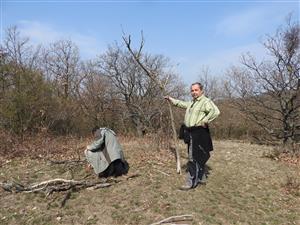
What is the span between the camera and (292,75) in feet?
59.2

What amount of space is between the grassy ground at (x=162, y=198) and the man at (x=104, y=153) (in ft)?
1.21

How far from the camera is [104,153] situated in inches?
347

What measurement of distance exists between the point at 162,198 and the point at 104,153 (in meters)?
1.83

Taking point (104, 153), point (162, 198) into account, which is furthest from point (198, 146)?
point (104, 153)

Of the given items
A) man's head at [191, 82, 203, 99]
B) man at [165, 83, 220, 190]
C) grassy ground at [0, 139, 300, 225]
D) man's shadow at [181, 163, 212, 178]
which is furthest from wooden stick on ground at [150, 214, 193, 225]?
man's shadow at [181, 163, 212, 178]

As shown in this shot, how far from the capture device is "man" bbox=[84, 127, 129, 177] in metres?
8.76

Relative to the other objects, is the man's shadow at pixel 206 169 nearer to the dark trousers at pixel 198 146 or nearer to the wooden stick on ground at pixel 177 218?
the dark trousers at pixel 198 146

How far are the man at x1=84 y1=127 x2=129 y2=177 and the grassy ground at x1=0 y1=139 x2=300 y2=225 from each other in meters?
0.37

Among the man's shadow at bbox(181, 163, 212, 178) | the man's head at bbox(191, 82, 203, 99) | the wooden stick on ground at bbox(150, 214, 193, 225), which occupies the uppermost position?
the man's head at bbox(191, 82, 203, 99)

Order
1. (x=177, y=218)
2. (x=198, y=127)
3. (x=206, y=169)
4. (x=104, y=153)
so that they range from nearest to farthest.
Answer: (x=177, y=218) < (x=198, y=127) < (x=104, y=153) < (x=206, y=169)

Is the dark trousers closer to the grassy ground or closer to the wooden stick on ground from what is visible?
the grassy ground

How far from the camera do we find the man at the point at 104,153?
8758 mm

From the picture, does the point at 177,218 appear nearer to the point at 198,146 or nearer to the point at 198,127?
the point at 198,146

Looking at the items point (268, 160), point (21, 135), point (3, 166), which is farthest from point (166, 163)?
point (21, 135)
